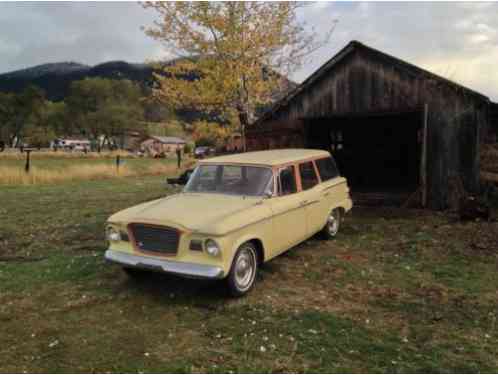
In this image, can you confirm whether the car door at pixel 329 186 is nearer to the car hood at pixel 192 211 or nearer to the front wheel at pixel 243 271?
the car hood at pixel 192 211

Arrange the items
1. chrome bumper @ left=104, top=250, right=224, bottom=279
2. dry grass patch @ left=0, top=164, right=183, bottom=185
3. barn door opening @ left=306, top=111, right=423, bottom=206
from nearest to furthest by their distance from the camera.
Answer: chrome bumper @ left=104, top=250, right=224, bottom=279, barn door opening @ left=306, top=111, right=423, bottom=206, dry grass patch @ left=0, top=164, right=183, bottom=185

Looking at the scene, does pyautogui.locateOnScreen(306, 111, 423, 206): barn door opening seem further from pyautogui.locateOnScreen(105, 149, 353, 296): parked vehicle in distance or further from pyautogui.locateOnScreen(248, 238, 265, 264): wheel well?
pyautogui.locateOnScreen(248, 238, 265, 264): wheel well

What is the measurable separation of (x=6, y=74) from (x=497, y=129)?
22635cm

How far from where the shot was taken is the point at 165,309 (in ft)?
16.0

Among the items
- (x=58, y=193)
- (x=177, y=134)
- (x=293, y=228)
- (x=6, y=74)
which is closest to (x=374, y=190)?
(x=293, y=228)

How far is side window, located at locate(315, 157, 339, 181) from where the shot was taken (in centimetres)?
752

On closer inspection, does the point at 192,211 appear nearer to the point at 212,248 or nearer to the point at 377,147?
the point at 212,248

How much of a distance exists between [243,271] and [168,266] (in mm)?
1003

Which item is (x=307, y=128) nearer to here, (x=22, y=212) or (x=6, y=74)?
(x=22, y=212)

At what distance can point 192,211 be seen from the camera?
519 cm

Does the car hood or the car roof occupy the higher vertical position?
the car roof

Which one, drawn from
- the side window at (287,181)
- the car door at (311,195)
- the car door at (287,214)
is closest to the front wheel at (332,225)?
the car door at (311,195)

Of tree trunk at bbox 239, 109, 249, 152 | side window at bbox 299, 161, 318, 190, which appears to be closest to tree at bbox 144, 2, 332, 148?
tree trunk at bbox 239, 109, 249, 152

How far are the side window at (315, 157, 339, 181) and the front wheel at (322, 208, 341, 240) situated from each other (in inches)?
28.2
